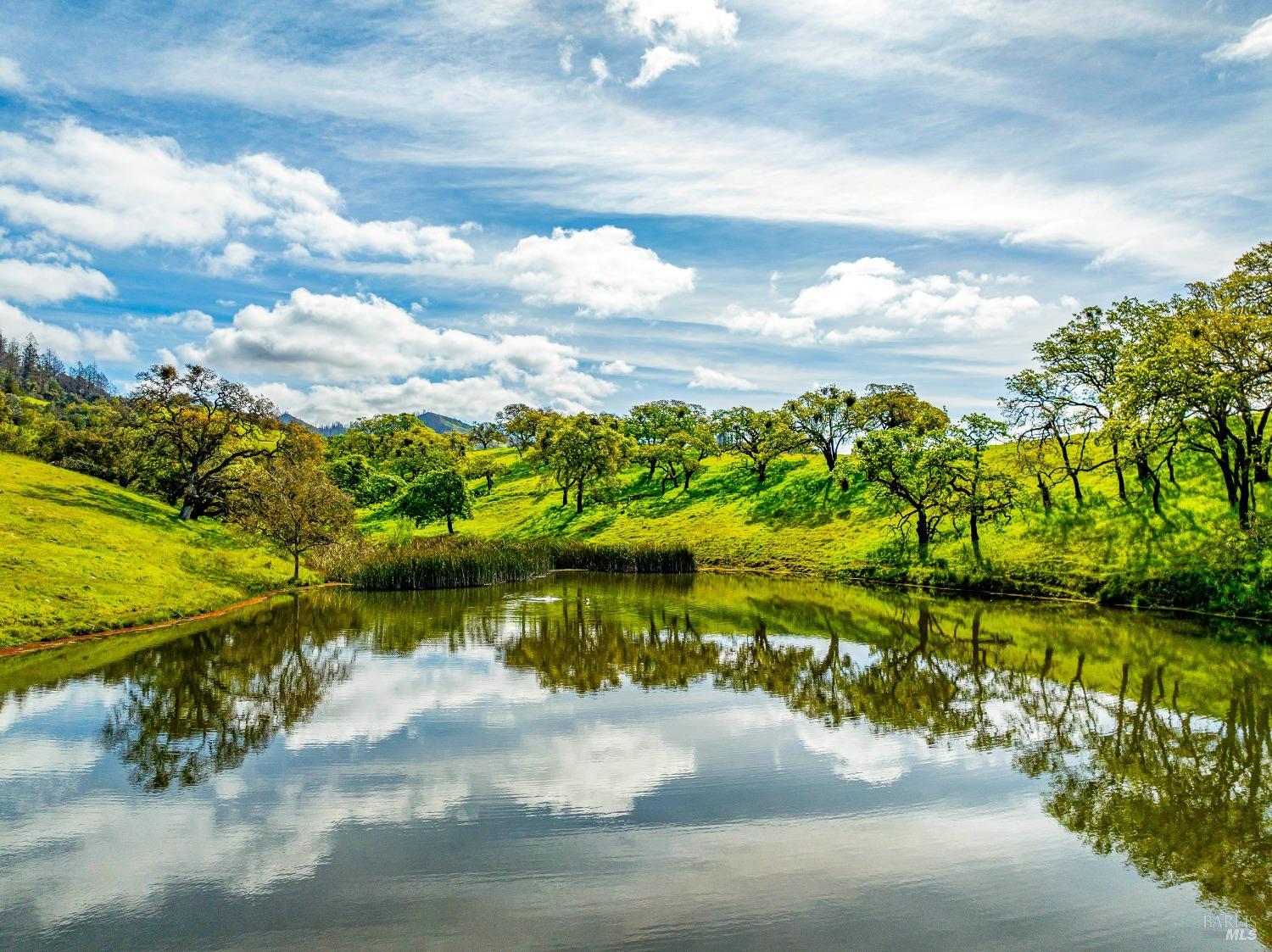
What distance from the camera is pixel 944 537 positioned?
145 ft

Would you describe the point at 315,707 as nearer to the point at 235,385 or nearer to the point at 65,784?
the point at 65,784

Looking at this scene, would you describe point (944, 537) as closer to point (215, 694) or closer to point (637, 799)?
point (637, 799)

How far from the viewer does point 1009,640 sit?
24922 mm

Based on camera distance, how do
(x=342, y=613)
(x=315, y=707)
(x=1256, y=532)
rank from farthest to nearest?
(x=342, y=613), (x=1256, y=532), (x=315, y=707)

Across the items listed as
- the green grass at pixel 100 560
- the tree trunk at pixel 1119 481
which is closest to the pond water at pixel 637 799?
the green grass at pixel 100 560

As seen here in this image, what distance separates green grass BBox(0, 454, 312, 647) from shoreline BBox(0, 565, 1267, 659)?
0.28m

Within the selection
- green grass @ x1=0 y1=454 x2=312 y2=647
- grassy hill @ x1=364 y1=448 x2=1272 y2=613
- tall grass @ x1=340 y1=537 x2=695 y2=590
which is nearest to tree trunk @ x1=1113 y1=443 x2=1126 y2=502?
grassy hill @ x1=364 y1=448 x2=1272 y2=613

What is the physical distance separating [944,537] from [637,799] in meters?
38.1

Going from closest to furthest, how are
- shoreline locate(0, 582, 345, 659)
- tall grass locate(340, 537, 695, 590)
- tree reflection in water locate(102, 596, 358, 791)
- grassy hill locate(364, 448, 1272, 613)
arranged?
tree reflection in water locate(102, 596, 358, 791) → shoreline locate(0, 582, 345, 659) → grassy hill locate(364, 448, 1272, 613) → tall grass locate(340, 537, 695, 590)

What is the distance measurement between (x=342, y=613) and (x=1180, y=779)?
30680 mm

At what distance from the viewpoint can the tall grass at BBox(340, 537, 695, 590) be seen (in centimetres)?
4266

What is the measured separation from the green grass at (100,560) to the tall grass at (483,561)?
18.2 feet

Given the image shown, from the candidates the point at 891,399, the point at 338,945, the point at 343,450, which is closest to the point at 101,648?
the point at 338,945

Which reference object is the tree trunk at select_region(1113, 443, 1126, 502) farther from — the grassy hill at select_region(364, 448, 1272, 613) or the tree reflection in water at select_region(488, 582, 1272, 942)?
the tree reflection in water at select_region(488, 582, 1272, 942)
